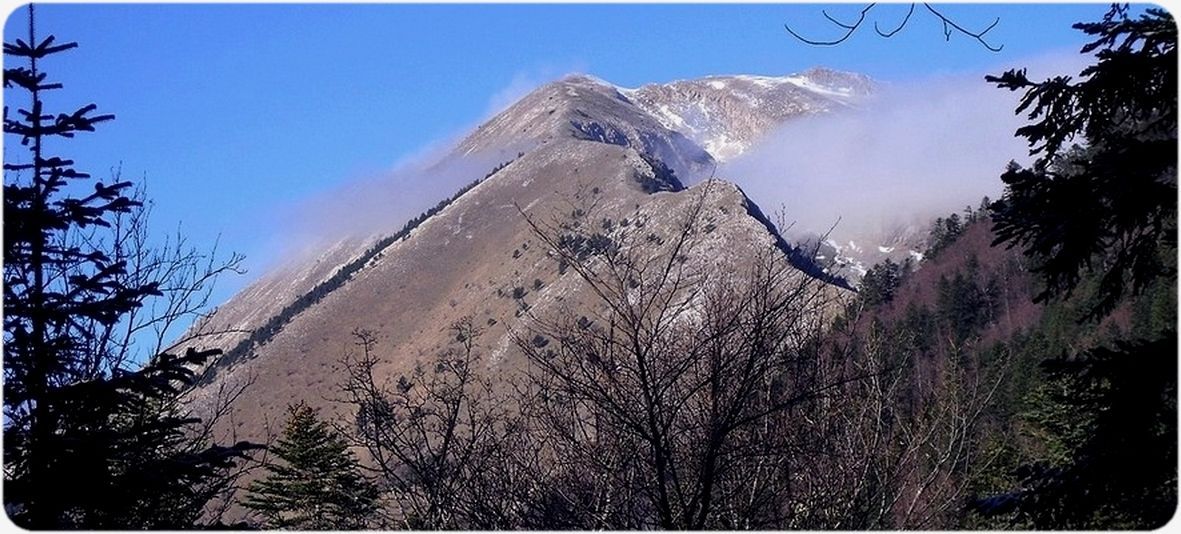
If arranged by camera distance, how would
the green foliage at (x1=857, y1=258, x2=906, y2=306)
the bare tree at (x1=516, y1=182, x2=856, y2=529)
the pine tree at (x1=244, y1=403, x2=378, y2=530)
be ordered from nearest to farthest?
the bare tree at (x1=516, y1=182, x2=856, y2=529), the pine tree at (x1=244, y1=403, x2=378, y2=530), the green foliage at (x1=857, y1=258, x2=906, y2=306)

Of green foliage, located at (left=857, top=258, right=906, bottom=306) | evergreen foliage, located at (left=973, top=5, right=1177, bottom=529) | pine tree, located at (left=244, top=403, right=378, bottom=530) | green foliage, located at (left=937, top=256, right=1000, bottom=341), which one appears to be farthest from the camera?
green foliage, located at (left=937, top=256, right=1000, bottom=341)

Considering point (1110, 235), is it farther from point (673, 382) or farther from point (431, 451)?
point (431, 451)

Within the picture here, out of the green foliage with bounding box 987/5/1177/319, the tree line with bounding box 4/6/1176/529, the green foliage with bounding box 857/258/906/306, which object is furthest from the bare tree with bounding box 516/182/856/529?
the green foliage with bounding box 857/258/906/306

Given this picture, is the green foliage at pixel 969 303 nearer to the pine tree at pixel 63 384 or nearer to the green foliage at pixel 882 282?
the green foliage at pixel 882 282

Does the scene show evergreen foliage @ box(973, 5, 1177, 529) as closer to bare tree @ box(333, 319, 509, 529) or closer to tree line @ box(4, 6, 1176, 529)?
tree line @ box(4, 6, 1176, 529)

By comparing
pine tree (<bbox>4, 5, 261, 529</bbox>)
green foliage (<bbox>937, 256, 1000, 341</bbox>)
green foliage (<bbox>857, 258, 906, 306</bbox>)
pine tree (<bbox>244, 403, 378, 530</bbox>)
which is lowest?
green foliage (<bbox>937, 256, 1000, 341</bbox>)

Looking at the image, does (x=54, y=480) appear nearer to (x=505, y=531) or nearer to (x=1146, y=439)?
(x=505, y=531)

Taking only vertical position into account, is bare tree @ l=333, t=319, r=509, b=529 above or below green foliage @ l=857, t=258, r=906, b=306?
above

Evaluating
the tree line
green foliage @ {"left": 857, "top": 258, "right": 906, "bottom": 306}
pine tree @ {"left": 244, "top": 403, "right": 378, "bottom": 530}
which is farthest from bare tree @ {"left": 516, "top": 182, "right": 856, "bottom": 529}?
green foliage @ {"left": 857, "top": 258, "right": 906, "bottom": 306}

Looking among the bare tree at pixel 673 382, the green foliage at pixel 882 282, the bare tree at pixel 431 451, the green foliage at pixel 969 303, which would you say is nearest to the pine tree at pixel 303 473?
the bare tree at pixel 431 451

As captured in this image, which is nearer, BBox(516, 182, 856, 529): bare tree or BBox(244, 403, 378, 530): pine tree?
BBox(516, 182, 856, 529): bare tree

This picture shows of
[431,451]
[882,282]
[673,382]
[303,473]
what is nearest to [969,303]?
[882,282]

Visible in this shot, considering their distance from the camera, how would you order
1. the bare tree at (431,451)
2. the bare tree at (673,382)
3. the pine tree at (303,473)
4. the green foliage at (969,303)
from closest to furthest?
the bare tree at (673,382) < the bare tree at (431,451) < the pine tree at (303,473) < the green foliage at (969,303)

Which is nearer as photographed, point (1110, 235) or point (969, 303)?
point (1110, 235)
